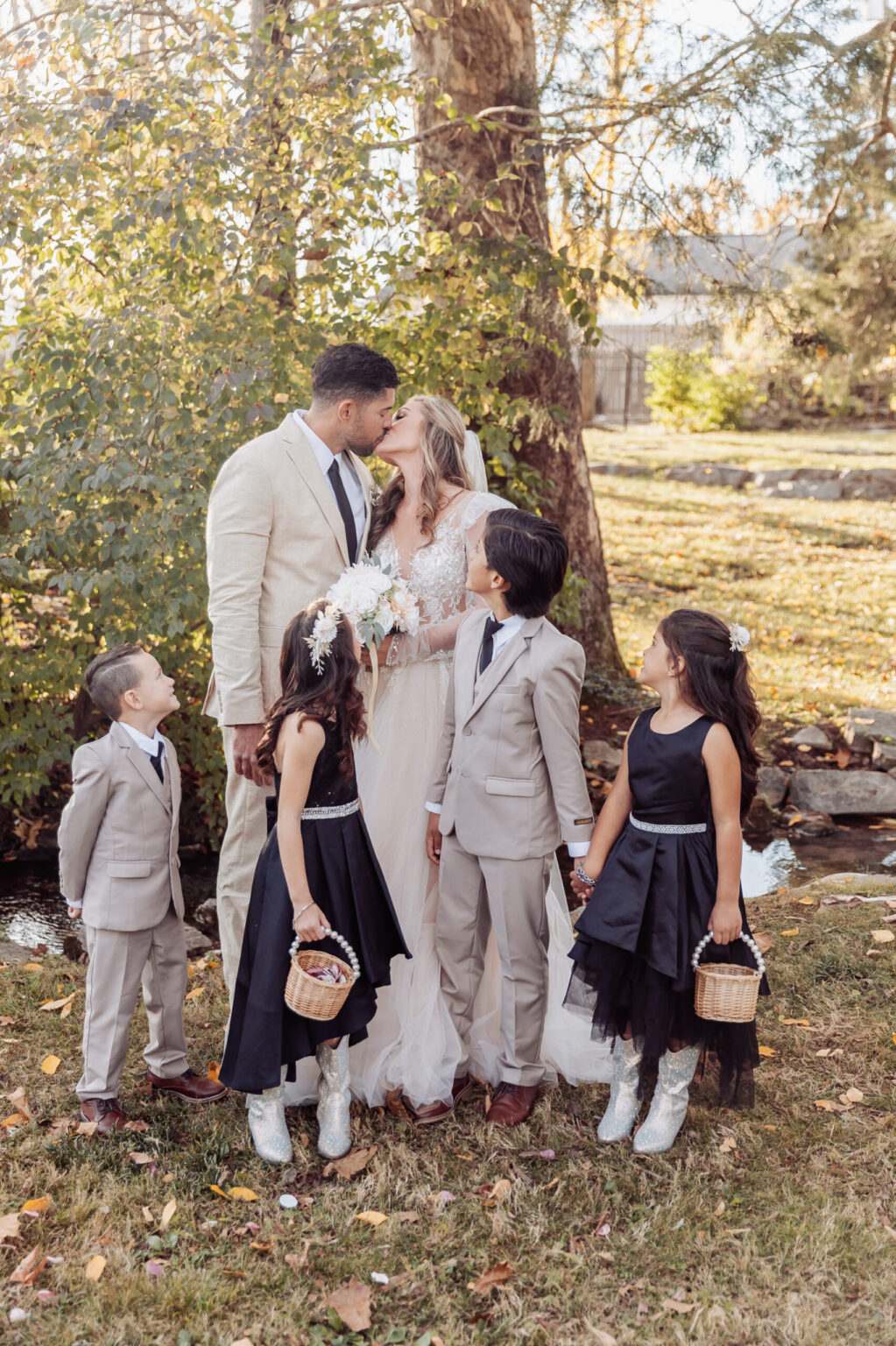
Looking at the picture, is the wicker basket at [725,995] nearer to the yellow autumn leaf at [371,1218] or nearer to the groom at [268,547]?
the yellow autumn leaf at [371,1218]

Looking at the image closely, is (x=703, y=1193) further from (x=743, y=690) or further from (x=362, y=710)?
(x=362, y=710)

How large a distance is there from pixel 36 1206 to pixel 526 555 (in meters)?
2.04

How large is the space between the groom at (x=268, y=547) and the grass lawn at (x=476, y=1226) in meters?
0.63

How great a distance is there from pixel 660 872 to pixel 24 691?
3935mm

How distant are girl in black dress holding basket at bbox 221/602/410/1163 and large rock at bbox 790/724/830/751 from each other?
5.13 meters

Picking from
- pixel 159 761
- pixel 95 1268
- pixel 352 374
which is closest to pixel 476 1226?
pixel 95 1268

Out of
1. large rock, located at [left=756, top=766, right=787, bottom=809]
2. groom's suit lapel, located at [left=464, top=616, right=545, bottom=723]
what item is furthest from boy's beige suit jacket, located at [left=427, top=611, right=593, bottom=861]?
large rock, located at [left=756, top=766, right=787, bottom=809]

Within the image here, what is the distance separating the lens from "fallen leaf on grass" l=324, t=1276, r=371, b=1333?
2.58 meters

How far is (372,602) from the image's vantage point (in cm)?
313

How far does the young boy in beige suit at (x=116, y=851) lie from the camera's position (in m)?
3.23

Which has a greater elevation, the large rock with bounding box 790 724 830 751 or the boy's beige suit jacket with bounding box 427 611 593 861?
the boy's beige suit jacket with bounding box 427 611 593 861

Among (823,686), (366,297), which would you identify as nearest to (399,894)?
(366,297)

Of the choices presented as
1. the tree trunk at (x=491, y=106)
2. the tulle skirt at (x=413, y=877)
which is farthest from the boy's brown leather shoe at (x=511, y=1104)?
the tree trunk at (x=491, y=106)

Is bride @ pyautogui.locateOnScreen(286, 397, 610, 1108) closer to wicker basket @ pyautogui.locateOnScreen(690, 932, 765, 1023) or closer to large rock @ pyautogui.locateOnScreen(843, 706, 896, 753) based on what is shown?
wicker basket @ pyautogui.locateOnScreen(690, 932, 765, 1023)
